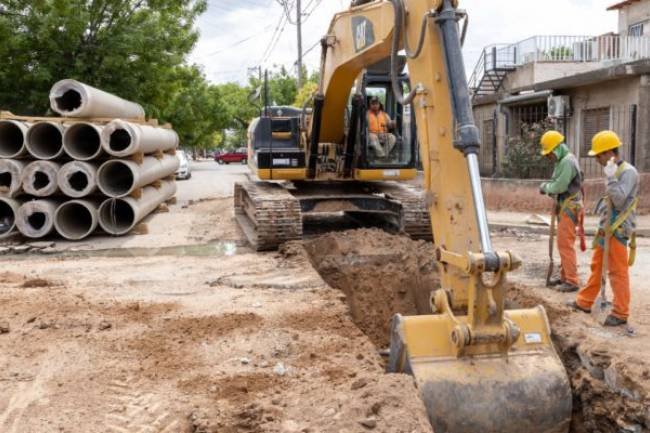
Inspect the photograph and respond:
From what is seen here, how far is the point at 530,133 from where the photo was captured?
17781 millimetres

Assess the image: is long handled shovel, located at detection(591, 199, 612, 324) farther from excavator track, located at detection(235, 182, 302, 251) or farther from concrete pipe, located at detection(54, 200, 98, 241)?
concrete pipe, located at detection(54, 200, 98, 241)

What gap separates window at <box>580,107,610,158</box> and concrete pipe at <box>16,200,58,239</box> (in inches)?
498

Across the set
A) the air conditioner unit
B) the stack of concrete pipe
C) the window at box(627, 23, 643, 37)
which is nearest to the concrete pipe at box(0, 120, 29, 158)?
the stack of concrete pipe

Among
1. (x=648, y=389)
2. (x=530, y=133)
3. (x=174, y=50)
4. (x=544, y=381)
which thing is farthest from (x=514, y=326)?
(x=174, y=50)

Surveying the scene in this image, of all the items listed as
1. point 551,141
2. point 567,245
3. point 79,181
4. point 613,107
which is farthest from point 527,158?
point 79,181

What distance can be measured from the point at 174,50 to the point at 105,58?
290 cm

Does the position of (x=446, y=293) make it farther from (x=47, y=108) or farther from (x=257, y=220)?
(x=47, y=108)

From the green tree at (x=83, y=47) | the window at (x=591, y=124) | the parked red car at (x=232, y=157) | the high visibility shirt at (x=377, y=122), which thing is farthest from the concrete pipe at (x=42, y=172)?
the parked red car at (x=232, y=157)

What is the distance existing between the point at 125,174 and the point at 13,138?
85.3 inches

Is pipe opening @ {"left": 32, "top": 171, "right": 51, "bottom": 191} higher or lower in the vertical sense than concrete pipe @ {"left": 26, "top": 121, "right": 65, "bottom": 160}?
lower

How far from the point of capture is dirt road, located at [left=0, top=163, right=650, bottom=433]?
13.1 ft

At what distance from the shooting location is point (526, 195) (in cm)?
1557

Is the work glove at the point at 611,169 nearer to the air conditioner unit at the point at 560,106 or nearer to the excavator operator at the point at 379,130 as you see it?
the excavator operator at the point at 379,130

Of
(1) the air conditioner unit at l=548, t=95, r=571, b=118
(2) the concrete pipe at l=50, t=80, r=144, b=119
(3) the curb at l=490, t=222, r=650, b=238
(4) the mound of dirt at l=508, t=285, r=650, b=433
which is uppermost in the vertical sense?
(2) the concrete pipe at l=50, t=80, r=144, b=119
